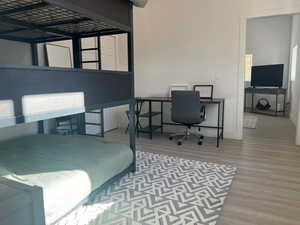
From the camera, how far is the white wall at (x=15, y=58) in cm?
287

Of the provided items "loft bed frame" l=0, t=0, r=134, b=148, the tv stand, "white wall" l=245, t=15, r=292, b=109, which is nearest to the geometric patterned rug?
"loft bed frame" l=0, t=0, r=134, b=148

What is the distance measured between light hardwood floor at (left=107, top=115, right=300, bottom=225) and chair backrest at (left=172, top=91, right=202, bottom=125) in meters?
0.46

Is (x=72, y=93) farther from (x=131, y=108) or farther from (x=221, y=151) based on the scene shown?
(x=221, y=151)

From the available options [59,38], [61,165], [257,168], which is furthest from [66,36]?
[257,168]

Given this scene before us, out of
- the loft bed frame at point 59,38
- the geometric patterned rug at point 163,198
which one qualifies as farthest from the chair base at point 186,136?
the loft bed frame at point 59,38

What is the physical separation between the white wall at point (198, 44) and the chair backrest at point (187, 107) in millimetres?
817

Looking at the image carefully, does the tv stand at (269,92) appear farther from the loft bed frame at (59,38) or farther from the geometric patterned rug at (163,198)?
the loft bed frame at (59,38)

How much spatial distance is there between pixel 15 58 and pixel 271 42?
288 inches

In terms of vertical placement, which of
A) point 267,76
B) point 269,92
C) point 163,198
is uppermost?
point 267,76

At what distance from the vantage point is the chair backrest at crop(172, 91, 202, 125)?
354 centimetres

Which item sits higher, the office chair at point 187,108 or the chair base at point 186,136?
the office chair at point 187,108

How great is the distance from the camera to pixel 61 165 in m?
1.85

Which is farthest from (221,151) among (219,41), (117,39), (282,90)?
(282,90)

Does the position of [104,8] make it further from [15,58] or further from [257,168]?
[257,168]
